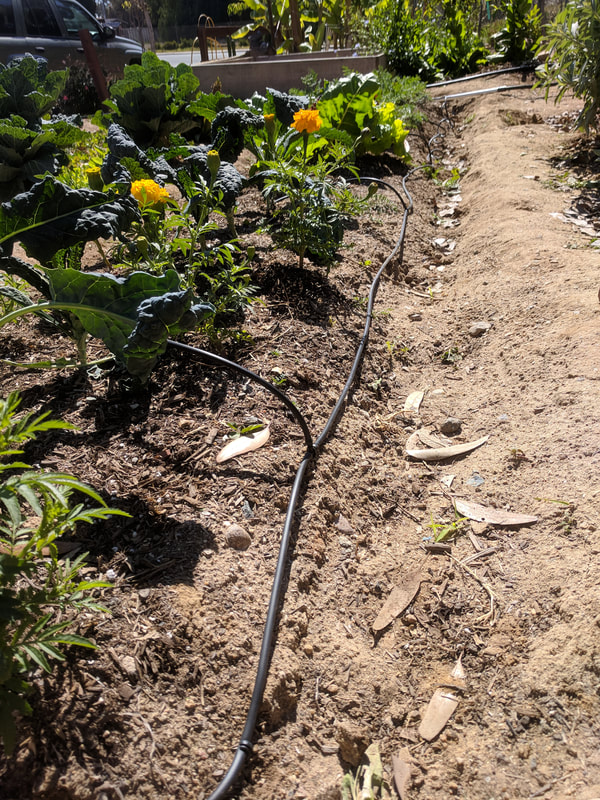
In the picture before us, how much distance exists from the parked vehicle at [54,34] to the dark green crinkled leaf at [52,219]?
705 cm

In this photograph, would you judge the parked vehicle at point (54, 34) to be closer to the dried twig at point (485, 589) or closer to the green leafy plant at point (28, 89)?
the green leafy plant at point (28, 89)

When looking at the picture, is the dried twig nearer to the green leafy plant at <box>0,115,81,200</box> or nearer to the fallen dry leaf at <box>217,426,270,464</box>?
the fallen dry leaf at <box>217,426,270,464</box>

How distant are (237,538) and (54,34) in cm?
899

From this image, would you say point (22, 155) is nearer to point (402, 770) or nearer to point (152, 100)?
point (152, 100)

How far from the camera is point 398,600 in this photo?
191 centimetres

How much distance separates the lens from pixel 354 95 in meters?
4.83

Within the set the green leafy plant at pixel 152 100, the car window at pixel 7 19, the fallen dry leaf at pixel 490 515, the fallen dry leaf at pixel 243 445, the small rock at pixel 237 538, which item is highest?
the car window at pixel 7 19

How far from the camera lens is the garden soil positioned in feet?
4.63

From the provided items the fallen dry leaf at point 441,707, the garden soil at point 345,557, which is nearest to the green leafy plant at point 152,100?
the garden soil at point 345,557

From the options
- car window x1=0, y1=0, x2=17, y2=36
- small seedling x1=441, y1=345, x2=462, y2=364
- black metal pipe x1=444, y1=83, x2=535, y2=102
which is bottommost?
small seedling x1=441, y1=345, x2=462, y2=364

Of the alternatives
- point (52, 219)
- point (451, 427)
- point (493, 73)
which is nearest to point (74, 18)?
point (493, 73)

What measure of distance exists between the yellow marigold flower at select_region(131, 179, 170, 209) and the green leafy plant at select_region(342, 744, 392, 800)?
82.2 inches

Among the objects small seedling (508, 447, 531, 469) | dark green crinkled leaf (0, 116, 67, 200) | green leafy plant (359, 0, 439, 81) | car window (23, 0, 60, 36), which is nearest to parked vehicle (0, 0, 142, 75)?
car window (23, 0, 60, 36)

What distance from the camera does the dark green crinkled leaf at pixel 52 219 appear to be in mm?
1961
